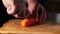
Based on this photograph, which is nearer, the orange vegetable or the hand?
the hand

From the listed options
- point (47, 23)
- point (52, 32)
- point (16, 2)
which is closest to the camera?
point (16, 2)

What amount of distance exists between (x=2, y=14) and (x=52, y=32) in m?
0.31

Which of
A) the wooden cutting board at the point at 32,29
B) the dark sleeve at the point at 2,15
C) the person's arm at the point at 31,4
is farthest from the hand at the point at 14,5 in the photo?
the dark sleeve at the point at 2,15

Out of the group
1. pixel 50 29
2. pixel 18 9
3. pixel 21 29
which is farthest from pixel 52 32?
pixel 18 9

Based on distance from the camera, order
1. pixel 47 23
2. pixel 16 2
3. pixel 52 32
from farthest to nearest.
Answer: pixel 47 23
pixel 52 32
pixel 16 2

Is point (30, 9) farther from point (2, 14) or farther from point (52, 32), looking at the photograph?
point (2, 14)

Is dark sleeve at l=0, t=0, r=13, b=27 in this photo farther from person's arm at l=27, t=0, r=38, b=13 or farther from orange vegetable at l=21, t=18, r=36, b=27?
person's arm at l=27, t=0, r=38, b=13

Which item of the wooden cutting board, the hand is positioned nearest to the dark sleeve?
the wooden cutting board

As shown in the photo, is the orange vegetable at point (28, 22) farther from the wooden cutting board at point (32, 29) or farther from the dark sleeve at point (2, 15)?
the dark sleeve at point (2, 15)

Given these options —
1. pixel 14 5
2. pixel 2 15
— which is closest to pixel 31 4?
pixel 14 5

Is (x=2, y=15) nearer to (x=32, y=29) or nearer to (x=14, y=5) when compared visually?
(x=32, y=29)

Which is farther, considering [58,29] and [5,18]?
[5,18]

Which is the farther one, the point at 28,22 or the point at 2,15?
the point at 2,15

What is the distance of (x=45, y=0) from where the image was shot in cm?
80
